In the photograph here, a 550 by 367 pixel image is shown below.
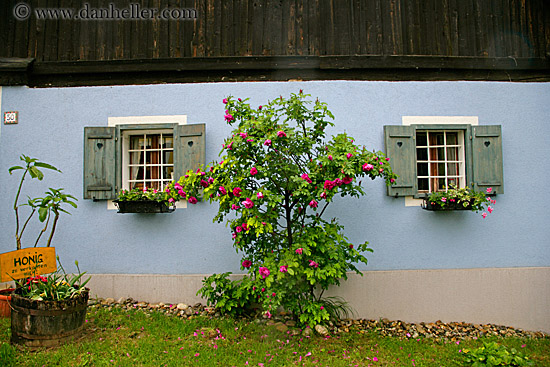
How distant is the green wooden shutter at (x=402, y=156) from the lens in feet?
14.8

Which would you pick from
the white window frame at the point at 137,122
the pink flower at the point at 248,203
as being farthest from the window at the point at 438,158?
the white window frame at the point at 137,122

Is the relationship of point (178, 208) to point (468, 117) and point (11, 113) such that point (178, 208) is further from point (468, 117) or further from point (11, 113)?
point (468, 117)

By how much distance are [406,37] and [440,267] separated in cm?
312

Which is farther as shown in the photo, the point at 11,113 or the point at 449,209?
the point at 11,113

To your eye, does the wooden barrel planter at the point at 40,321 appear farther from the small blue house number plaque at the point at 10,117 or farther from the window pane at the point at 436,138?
the window pane at the point at 436,138

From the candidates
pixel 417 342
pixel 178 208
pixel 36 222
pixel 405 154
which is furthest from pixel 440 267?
pixel 36 222

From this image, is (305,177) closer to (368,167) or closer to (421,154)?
(368,167)

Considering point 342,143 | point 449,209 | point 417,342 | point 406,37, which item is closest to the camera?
point 342,143

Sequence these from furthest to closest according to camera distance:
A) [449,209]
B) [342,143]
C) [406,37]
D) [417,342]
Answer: [406,37], [449,209], [417,342], [342,143]

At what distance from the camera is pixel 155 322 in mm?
4016

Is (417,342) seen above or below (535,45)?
below

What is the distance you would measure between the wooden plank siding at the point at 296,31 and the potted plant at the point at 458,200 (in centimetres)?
198

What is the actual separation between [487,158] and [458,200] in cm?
80

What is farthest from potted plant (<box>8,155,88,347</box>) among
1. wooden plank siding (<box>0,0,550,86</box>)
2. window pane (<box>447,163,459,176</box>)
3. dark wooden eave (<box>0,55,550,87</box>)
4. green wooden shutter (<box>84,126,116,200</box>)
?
window pane (<box>447,163,459,176</box>)
